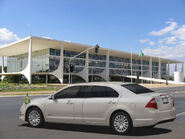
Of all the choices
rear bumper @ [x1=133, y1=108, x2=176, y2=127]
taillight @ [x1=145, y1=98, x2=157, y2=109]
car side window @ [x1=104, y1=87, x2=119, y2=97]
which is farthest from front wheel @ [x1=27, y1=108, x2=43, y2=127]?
taillight @ [x1=145, y1=98, x2=157, y2=109]

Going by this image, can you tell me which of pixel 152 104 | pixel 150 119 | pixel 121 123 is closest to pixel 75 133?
pixel 121 123

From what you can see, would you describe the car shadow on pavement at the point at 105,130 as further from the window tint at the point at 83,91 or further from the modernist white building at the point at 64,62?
the modernist white building at the point at 64,62

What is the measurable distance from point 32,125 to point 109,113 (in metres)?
2.92

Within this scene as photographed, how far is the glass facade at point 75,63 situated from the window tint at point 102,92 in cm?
5467

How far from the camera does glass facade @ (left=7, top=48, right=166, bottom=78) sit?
214ft

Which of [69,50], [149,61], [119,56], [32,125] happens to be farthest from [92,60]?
[32,125]

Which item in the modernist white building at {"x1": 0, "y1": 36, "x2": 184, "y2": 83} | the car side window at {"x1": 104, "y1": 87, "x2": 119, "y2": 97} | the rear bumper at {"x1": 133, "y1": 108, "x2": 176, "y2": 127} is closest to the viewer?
the rear bumper at {"x1": 133, "y1": 108, "x2": 176, "y2": 127}

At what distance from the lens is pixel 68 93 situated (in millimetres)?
7172

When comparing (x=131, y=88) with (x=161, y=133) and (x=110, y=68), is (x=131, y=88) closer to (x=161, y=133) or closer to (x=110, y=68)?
(x=161, y=133)

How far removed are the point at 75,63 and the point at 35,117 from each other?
63.1m

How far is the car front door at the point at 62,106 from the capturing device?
6883mm

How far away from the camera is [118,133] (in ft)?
20.5

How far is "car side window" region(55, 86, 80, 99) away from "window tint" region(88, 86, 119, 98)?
57 cm

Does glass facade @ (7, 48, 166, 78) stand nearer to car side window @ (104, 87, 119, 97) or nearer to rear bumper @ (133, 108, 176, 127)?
car side window @ (104, 87, 119, 97)
